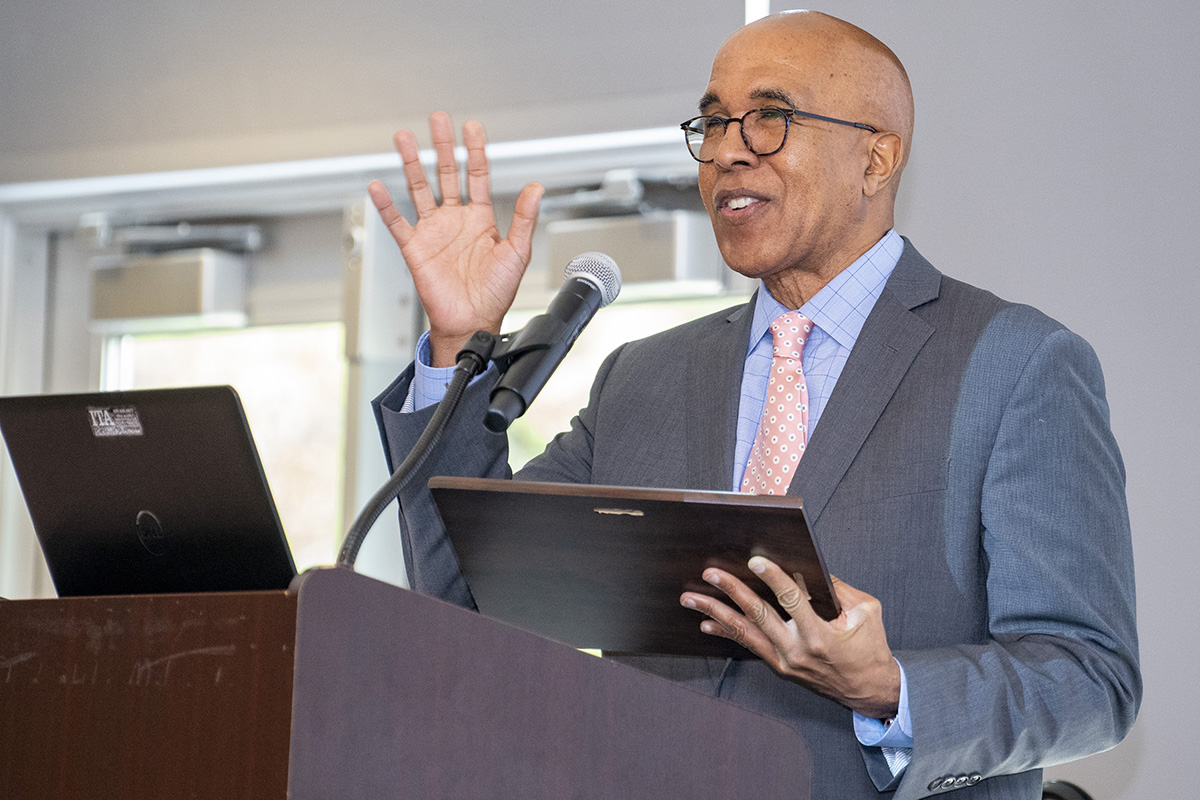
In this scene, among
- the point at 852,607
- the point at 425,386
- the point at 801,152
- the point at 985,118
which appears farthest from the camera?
the point at 985,118

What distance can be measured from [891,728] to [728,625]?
9.6 inches

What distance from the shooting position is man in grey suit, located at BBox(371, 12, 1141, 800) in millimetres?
1271

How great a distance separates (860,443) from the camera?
4.94ft

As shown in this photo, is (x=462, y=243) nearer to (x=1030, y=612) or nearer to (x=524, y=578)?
(x=524, y=578)

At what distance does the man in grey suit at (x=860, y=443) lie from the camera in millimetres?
1271

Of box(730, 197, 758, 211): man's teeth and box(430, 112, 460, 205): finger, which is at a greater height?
box(430, 112, 460, 205): finger

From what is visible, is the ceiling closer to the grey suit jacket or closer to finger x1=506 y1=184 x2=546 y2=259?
finger x1=506 y1=184 x2=546 y2=259

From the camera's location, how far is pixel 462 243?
1.62 metres

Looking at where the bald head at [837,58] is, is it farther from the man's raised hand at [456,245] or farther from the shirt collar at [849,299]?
the man's raised hand at [456,245]

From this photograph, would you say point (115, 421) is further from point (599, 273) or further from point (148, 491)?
point (599, 273)

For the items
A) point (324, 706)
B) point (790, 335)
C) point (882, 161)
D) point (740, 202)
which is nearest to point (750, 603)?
point (324, 706)

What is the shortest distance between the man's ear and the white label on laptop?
3.46 feet

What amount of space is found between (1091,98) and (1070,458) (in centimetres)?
125

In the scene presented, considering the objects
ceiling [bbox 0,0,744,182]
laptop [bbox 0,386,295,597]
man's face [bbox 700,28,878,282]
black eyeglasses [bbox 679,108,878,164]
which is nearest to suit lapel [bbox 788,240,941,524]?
man's face [bbox 700,28,878,282]
